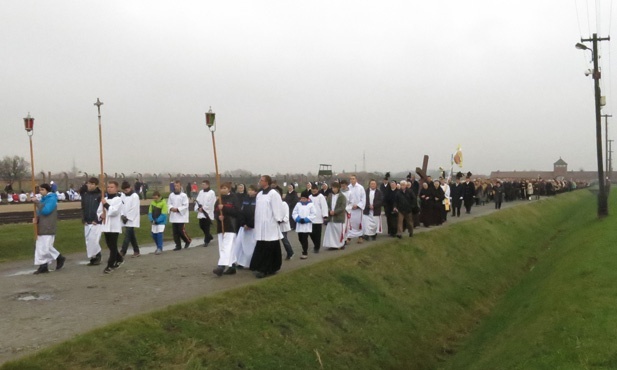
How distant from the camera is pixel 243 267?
44.0 ft

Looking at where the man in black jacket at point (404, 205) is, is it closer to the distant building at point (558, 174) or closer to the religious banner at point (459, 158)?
the religious banner at point (459, 158)

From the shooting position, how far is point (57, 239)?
19094 millimetres

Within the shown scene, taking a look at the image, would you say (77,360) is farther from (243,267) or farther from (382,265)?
(382,265)

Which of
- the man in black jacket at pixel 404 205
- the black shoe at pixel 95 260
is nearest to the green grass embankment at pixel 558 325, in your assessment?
the man in black jacket at pixel 404 205

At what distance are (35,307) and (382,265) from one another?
8.35 metres

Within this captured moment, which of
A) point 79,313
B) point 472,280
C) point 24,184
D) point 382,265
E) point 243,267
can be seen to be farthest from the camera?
point 24,184

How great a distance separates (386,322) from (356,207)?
674cm

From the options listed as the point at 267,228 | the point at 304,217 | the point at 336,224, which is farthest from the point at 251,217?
the point at 336,224

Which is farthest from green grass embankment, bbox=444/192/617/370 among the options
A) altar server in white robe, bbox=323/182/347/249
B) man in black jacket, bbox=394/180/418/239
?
altar server in white robe, bbox=323/182/347/249

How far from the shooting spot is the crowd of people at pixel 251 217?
12227 mm

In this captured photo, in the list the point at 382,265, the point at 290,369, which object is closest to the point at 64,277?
the point at 290,369

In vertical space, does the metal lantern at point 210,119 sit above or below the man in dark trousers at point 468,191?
above

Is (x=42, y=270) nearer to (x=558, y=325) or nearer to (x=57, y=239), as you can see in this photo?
(x=57, y=239)

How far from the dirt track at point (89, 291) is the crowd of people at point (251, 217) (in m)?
0.53
